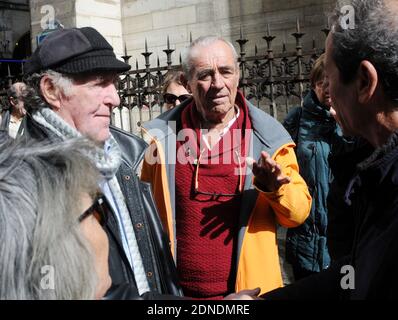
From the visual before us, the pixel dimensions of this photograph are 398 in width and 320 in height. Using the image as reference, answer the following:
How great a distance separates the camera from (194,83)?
290 cm

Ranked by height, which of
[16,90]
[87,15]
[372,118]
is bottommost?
[372,118]

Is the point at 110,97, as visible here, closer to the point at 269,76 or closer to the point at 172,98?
the point at 172,98

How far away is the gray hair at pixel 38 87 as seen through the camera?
218 centimetres

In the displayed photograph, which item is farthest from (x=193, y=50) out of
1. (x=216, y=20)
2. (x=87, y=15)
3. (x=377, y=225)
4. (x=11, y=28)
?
(x=11, y=28)

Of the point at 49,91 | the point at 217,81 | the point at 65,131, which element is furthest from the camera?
the point at 217,81

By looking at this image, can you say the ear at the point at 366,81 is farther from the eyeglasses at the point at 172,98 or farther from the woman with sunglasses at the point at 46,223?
the eyeglasses at the point at 172,98

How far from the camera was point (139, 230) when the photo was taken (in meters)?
2.17

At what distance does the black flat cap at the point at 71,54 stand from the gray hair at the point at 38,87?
23mm

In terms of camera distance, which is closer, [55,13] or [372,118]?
[372,118]

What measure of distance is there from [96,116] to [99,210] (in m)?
0.65

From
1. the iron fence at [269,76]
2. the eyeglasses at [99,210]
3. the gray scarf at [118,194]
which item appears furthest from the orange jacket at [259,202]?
the iron fence at [269,76]

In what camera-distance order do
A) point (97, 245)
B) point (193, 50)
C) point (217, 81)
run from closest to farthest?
point (97, 245)
point (217, 81)
point (193, 50)

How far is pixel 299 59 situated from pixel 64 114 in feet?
13.1

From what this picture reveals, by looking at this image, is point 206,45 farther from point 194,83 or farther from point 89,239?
point 89,239
